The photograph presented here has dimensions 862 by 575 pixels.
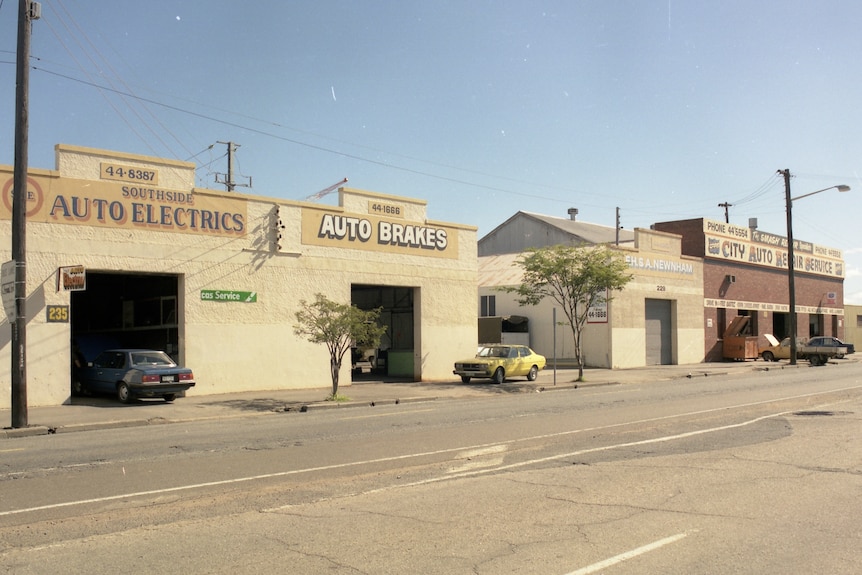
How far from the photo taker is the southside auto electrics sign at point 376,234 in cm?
2614

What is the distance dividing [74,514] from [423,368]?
71.7 feet

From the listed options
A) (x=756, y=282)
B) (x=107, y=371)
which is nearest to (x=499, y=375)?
(x=107, y=371)

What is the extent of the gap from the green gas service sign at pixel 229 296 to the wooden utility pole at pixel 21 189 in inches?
286

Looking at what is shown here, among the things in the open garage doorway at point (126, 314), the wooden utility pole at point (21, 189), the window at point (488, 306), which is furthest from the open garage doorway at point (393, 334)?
the wooden utility pole at point (21, 189)

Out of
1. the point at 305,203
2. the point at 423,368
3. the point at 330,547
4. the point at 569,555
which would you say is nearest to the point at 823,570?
the point at 569,555

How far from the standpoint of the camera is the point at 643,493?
838 centimetres

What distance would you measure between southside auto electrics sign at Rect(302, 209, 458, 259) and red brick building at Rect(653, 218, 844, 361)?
2199 cm

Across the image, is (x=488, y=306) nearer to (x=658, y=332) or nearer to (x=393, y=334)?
(x=658, y=332)

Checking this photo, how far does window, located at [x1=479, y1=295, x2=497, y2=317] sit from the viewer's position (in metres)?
42.3

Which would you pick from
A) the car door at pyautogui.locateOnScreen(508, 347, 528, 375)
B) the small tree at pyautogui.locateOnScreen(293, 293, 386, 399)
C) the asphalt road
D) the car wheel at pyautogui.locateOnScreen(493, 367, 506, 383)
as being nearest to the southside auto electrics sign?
the small tree at pyautogui.locateOnScreen(293, 293, 386, 399)

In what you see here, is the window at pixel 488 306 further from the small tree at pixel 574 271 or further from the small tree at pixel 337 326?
the small tree at pixel 337 326

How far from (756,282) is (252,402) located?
39338 mm

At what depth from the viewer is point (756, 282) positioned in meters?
50.2

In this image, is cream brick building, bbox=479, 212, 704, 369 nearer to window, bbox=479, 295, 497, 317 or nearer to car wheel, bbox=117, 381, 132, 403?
window, bbox=479, 295, 497, 317
